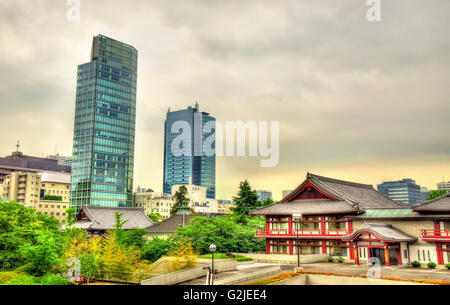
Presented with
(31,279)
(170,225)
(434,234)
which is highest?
(170,225)

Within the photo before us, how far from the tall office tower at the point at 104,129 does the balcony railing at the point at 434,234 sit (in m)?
111

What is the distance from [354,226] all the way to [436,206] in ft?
32.7

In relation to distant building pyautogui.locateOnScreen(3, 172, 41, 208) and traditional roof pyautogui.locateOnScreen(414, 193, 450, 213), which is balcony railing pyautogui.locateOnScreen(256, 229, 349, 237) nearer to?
traditional roof pyautogui.locateOnScreen(414, 193, 450, 213)

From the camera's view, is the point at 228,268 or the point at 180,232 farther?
the point at 180,232

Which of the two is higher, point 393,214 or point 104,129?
point 104,129

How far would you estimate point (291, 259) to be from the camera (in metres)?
46.4

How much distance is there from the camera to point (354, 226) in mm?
48594

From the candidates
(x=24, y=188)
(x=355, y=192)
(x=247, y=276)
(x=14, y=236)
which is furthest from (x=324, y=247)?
(x=24, y=188)

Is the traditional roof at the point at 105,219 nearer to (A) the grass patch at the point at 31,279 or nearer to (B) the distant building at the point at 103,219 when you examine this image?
(B) the distant building at the point at 103,219

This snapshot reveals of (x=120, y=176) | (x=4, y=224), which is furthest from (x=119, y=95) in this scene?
(x=4, y=224)

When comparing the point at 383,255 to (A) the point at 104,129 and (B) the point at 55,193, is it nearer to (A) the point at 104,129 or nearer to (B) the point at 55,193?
(A) the point at 104,129

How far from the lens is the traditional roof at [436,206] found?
1638 inches

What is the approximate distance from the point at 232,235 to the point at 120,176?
316 ft
